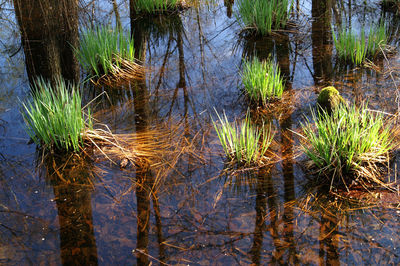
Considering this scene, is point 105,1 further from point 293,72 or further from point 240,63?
point 293,72

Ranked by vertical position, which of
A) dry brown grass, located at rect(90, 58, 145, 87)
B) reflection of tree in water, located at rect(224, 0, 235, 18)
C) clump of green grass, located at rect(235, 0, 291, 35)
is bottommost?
dry brown grass, located at rect(90, 58, 145, 87)

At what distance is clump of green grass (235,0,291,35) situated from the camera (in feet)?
18.9

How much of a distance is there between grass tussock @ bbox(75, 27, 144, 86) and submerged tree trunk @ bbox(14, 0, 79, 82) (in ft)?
1.70

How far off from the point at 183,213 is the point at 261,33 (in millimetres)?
4020

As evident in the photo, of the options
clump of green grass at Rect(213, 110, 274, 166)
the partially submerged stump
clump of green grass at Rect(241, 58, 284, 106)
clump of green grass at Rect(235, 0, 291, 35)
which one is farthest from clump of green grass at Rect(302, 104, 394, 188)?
clump of green grass at Rect(235, 0, 291, 35)

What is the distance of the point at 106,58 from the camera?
16.1 feet

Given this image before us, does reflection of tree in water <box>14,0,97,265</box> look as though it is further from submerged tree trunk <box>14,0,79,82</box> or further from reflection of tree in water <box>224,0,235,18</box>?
reflection of tree in water <box>224,0,235,18</box>

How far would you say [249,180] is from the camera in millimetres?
3049

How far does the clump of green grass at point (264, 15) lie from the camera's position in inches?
227

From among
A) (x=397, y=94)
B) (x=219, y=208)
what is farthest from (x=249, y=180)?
(x=397, y=94)

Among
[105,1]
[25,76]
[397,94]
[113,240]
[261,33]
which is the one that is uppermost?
[105,1]

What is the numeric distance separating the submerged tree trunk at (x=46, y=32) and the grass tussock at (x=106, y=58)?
0.52 m

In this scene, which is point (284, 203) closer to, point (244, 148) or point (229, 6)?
point (244, 148)

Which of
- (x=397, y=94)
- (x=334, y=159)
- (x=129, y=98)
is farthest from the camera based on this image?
(x=129, y=98)
